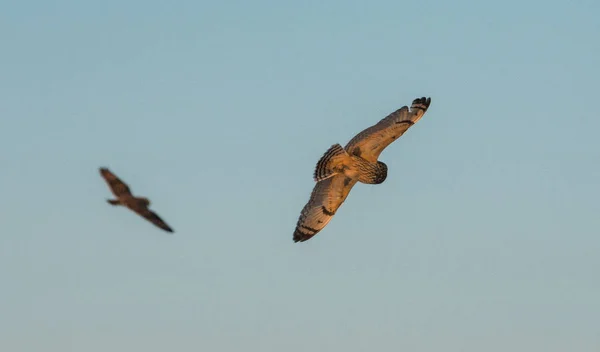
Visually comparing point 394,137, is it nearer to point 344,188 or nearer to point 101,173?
point 344,188

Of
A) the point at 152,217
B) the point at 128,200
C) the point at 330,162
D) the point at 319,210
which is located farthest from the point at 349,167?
the point at 128,200

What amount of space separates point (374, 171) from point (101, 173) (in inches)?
362

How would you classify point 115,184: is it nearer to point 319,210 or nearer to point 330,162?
point 330,162

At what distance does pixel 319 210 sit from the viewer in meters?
32.6

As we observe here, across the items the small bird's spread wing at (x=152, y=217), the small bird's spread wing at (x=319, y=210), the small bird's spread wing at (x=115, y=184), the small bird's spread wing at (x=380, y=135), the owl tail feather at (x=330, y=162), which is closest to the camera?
the small bird's spread wing at (x=115, y=184)

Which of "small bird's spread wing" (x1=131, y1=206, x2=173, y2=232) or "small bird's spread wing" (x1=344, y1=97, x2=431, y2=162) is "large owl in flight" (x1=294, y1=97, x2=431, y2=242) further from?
"small bird's spread wing" (x1=131, y1=206, x2=173, y2=232)

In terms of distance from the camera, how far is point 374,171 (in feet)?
102

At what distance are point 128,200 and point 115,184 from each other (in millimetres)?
505

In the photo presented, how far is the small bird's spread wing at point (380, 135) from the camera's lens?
31.4 metres

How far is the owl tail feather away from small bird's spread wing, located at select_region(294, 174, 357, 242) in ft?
3.17

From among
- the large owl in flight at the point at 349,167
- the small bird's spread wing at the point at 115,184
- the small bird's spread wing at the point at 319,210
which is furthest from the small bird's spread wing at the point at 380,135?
the small bird's spread wing at the point at 115,184

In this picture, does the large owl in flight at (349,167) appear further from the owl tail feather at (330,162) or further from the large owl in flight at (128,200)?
the large owl in flight at (128,200)

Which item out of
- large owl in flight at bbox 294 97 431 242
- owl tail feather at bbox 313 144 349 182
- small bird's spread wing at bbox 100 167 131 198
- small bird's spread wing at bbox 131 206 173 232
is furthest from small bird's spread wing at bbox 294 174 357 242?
small bird's spread wing at bbox 100 167 131 198

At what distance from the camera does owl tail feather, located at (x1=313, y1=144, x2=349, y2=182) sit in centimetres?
3120
